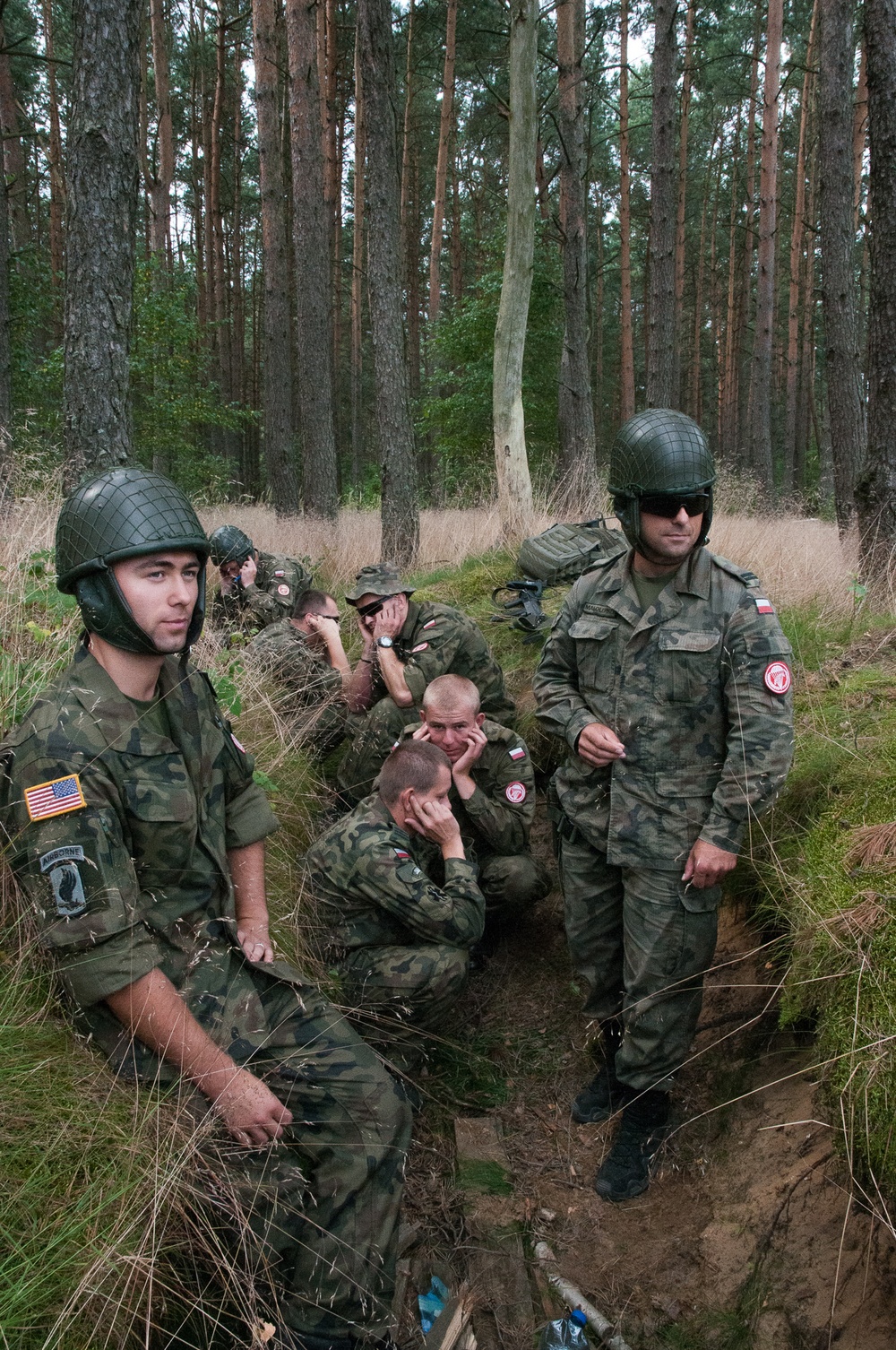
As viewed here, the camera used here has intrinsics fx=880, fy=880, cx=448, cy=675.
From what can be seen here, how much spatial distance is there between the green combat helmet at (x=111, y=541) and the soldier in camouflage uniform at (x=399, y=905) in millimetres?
1274

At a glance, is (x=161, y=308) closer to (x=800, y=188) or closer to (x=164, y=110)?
(x=164, y=110)

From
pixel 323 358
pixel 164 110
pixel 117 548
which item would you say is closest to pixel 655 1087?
pixel 117 548

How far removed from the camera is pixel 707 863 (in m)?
2.76

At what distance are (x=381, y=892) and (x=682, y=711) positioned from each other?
125 centimetres

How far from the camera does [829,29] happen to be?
814 cm

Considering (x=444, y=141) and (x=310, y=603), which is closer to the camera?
(x=310, y=603)

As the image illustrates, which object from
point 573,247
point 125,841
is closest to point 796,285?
point 573,247

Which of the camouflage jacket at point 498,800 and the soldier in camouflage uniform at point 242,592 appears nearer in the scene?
the camouflage jacket at point 498,800

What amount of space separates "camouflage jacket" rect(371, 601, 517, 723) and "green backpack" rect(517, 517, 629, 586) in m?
1.48

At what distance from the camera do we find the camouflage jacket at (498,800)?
4137mm

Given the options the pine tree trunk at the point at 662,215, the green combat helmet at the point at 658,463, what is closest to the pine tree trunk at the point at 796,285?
the pine tree trunk at the point at 662,215

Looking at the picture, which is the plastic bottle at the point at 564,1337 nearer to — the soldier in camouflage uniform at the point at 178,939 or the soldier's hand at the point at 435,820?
the soldier in camouflage uniform at the point at 178,939

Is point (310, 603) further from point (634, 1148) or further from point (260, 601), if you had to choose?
point (634, 1148)

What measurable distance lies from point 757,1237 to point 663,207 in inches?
448
